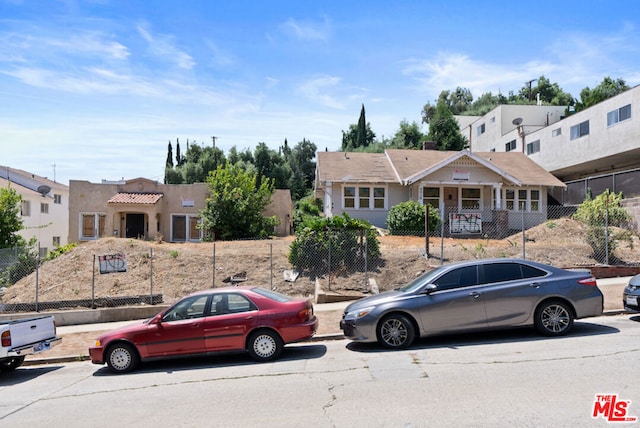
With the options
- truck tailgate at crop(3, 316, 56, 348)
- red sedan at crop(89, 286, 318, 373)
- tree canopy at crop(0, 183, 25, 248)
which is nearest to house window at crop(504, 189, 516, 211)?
red sedan at crop(89, 286, 318, 373)

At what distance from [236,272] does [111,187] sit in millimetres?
17478

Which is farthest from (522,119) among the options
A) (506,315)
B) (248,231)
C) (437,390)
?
(437,390)

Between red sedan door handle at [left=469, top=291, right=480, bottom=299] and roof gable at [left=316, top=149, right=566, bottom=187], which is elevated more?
roof gable at [left=316, top=149, right=566, bottom=187]

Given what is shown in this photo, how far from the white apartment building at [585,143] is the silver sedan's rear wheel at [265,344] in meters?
23.7

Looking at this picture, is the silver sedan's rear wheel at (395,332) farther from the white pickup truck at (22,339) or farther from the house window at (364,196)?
the house window at (364,196)

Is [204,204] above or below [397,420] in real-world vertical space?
above

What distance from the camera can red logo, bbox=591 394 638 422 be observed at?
4895 mm

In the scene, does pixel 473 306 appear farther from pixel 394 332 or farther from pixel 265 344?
pixel 265 344

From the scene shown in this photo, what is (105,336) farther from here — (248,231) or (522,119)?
(522,119)

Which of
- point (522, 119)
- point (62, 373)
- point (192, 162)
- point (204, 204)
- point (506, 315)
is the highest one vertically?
point (522, 119)

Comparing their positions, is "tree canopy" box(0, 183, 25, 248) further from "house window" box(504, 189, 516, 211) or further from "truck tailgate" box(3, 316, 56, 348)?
"house window" box(504, 189, 516, 211)

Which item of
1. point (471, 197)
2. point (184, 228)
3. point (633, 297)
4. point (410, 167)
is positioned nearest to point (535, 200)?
point (471, 197)

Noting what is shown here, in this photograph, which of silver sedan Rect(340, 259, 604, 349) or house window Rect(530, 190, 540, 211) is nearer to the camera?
silver sedan Rect(340, 259, 604, 349)

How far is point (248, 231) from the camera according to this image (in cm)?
2698
